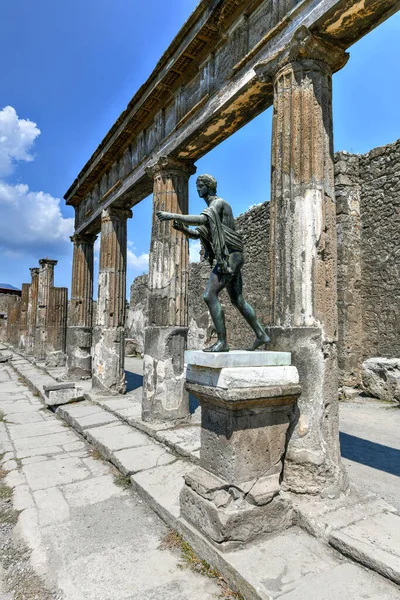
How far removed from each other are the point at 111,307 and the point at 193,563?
6047 millimetres

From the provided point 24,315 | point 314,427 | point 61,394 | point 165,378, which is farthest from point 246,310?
point 24,315

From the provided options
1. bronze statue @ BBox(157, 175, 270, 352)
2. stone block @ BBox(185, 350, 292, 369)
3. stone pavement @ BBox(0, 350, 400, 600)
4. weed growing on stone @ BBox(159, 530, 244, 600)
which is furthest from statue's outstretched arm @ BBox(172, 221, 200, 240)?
weed growing on stone @ BBox(159, 530, 244, 600)

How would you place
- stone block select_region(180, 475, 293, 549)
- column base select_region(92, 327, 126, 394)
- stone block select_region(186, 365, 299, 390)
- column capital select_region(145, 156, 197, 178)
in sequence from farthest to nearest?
column base select_region(92, 327, 126, 394) → column capital select_region(145, 156, 197, 178) → stone block select_region(186, 365, 299, 390) → stone block select_region(180, 475, 293, 549)

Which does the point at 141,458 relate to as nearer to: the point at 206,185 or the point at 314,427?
the point at 314,427

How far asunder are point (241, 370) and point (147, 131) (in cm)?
538

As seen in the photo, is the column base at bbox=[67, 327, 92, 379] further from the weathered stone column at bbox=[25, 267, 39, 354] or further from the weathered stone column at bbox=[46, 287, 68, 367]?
the weathered stone column at bbox=[25, 267, 39, 354]

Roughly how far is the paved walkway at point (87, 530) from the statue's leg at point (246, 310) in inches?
63.8

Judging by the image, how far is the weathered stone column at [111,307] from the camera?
25.7ft

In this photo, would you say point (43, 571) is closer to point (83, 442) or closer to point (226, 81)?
point (83, 442)

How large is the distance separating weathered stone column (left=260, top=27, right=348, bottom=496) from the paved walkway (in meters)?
1.08

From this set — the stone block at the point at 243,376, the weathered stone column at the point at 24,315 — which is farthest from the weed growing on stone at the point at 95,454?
the weathered stone column at the point at 24,315

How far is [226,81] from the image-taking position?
444cm

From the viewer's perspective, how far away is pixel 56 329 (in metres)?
14.0

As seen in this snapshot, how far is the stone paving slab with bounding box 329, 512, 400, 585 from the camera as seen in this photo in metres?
2.06
